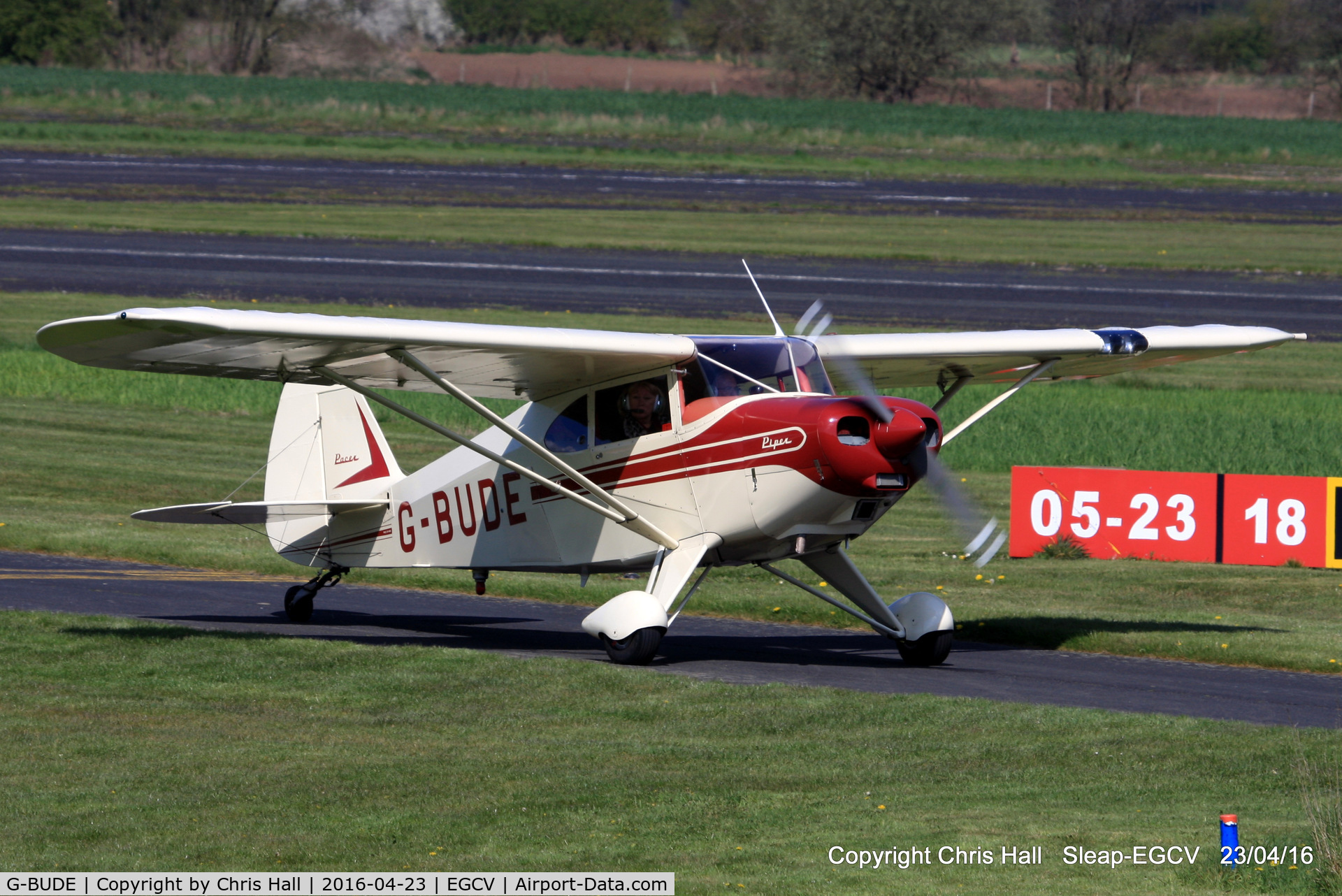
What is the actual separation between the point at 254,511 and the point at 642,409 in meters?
4.15

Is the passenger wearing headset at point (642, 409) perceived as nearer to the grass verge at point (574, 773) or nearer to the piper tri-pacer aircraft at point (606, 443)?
the piper tri-pacer aircraft at point (606, 443)

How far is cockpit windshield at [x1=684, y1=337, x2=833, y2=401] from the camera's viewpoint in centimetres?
1363

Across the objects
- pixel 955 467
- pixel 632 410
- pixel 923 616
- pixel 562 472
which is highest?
pixel 632 410

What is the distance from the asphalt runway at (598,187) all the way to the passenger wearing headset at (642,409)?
43.3 m

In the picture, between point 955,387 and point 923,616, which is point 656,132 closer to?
point 955,387

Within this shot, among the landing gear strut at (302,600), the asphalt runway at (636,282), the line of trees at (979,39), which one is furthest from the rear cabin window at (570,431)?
the line of trees at (979,39)

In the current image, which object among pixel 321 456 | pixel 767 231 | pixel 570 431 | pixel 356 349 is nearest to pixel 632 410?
pixel 570 431

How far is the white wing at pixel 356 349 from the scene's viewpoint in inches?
466

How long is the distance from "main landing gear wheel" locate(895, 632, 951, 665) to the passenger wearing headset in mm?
2891

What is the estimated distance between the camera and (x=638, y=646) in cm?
1368

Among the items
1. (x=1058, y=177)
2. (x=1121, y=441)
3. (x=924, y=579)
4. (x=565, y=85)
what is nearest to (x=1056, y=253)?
(x=1058, y=177)

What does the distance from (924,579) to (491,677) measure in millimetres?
7380

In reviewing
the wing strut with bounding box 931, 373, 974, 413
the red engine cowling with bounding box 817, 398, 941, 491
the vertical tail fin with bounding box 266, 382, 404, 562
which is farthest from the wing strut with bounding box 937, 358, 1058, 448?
the vertical tail fin with bounding box 266, 382, 404, 562

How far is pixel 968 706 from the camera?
12250 millimetres
